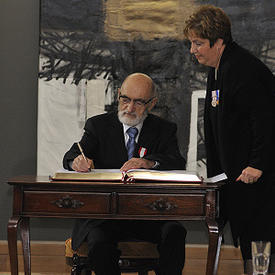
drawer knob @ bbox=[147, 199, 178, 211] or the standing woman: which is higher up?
the standing woman

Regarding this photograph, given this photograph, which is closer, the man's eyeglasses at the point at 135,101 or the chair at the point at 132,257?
the chair at the point at 132,257

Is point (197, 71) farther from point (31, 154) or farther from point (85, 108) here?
point (31, 154)

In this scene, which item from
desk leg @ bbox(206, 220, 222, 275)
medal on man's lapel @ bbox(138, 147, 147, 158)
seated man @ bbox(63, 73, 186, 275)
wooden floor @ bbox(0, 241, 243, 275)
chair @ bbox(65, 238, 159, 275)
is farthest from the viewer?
wooden floor @ bbox(0, 241, 243, 275)

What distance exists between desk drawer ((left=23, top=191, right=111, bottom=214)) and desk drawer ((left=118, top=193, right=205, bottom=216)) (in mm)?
88

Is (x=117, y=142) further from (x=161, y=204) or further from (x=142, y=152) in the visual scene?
(x=161, y=204)

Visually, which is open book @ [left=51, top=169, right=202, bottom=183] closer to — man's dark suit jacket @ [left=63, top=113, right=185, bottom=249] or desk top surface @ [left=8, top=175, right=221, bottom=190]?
desk top surface @ [left=8, top=175, right=221, bottom=190]

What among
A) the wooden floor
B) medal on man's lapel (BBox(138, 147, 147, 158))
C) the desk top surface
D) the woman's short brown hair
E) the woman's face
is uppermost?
the woman's short brown hair

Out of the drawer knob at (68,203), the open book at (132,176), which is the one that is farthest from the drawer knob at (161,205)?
the drawer knob at (68,203)

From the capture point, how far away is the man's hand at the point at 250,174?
2844mm

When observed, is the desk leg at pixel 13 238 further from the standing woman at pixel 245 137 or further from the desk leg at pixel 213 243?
the standing woman at pixel 245 137

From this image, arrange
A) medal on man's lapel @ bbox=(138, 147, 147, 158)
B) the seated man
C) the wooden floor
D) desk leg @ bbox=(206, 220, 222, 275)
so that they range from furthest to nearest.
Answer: the wooden floor < medal on man's lapel @ bbox=(138, 147, 147, 158) < the seated man < desk leg @ bbox=(206, 220, 222, 275)

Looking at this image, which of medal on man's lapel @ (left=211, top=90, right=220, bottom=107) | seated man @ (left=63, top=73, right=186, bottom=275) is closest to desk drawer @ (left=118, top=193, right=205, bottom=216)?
seated man @ (left=63, top=73, right=186, bottom=275)

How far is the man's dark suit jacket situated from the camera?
3.36m

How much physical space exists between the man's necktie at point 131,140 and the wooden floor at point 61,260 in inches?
46.6
